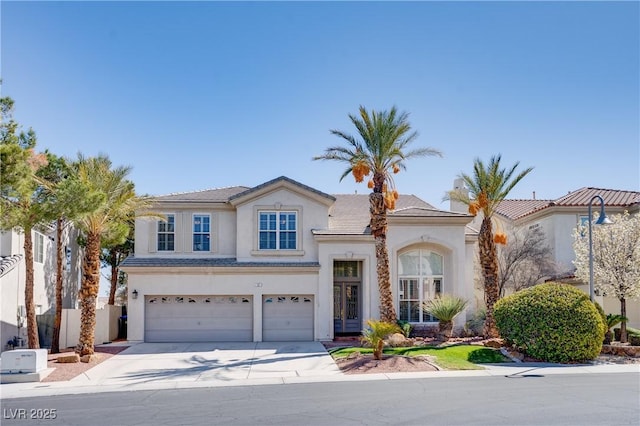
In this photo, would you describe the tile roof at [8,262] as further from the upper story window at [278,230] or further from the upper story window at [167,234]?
the upper story window at [278,230]

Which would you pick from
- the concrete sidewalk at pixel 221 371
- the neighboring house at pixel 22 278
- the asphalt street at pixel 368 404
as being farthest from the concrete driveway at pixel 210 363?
the neighboring house at pixel 22 278

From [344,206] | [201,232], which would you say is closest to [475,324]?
[344,206]

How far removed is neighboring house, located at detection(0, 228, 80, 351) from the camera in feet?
72.2

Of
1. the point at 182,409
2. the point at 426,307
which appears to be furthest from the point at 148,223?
the point at 182,409

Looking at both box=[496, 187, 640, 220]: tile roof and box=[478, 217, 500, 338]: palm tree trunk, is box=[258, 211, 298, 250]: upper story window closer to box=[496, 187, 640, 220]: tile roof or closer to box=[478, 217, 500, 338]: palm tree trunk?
box=[478, 217, 500, 338]: palm tree trunk

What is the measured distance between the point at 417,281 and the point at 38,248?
17.4 m

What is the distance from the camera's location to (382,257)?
2295 cm

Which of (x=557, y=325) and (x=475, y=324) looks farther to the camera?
(x=475, y=324)

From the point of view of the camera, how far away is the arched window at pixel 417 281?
26.3 m

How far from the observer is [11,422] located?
38.4 ft

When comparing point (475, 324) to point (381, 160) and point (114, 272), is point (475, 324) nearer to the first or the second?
point (381, 160)

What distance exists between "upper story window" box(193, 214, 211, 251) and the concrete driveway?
14.7ft

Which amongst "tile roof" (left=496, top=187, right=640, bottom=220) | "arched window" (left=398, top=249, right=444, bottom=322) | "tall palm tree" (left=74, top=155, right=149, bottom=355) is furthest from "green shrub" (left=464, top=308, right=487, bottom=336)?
"tall palm tree" (left=74, top=155, right=149, bottom=355)

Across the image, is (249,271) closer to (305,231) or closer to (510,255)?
(305,231)
